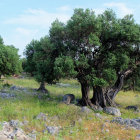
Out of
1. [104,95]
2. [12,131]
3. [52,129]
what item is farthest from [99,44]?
[12,131]

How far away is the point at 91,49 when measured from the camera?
15.4 m

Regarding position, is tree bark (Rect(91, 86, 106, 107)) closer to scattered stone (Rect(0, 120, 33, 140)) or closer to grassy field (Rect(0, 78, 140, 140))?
grassy field (Rect(0, 78, 140, 140))

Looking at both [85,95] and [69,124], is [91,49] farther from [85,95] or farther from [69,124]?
[69,124]

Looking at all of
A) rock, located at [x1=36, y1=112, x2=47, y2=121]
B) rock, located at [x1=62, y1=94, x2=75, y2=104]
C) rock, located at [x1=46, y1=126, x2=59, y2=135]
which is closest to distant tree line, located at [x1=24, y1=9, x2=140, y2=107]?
rock, located at [x1=62, y1=94, x2=75, y2=104]

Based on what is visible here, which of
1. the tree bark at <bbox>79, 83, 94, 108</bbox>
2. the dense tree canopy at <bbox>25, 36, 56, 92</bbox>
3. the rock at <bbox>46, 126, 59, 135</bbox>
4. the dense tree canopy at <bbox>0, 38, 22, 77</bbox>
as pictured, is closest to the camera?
the rock at <bbox>46, 126, 59, 135</bbox>

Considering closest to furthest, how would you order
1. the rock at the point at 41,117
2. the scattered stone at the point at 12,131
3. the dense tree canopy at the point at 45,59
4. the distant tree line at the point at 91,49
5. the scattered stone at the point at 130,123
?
the scattered stone at the point at 12,131
the rock at the point at 41,117
the scattered stone at the point at 130,123
the distant tree line at the point at 91,49
the dense tree canopy at the point at 45,59

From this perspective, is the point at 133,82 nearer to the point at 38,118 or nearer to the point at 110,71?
the point at 110,71

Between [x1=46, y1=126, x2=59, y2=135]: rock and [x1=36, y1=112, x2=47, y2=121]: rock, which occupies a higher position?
[x1=36, y1=112, x2=47, y2=121]: rock

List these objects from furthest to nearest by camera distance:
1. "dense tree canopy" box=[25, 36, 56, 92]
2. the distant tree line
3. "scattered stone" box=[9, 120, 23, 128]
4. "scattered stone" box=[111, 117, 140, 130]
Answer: "dense tree canopy" box=[25, 36, 56, 92] < the distant tree line < "scattered stone" box=[111, 117, 140, 130] < "scattered stone" box=[9, 120, 23, 128]

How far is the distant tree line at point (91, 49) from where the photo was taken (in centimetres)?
1459

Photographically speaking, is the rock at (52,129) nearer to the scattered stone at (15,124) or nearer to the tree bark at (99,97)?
the scattered stone at (15,124)

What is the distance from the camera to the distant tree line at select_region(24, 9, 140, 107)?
575 inches

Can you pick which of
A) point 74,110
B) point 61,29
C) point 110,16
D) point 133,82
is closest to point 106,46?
point 110,16

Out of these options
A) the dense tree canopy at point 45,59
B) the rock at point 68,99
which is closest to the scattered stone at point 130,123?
the rock at point 68,99
